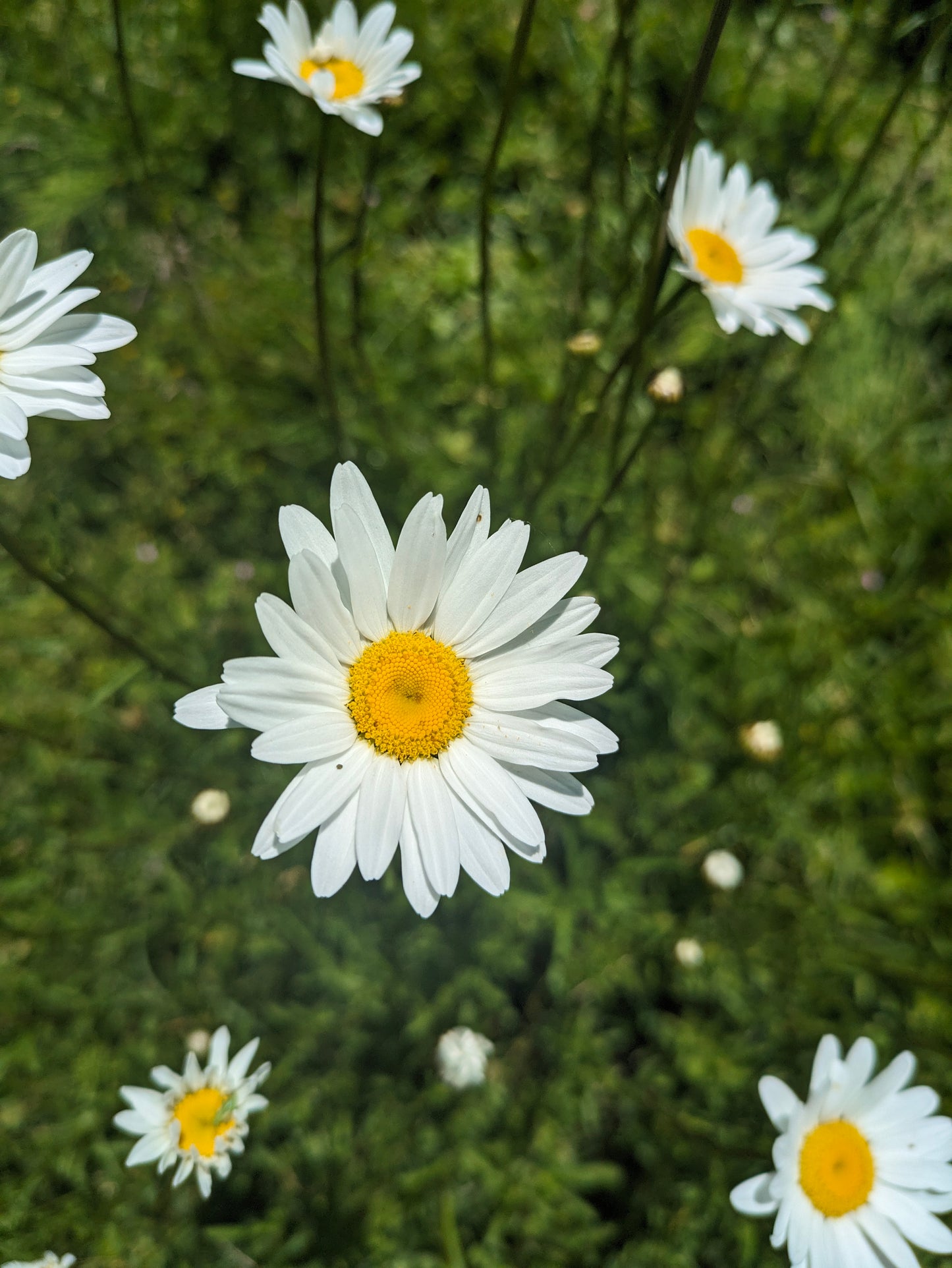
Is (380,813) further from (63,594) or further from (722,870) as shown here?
(722,870)

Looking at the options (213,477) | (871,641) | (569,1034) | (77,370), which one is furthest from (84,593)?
(871,641)

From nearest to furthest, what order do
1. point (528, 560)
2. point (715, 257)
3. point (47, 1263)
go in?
point (47, 1263), point (715, 257), point (528, 560)

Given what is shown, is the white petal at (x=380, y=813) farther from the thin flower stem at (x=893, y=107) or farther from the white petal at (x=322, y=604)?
the thin flower stem at (x=893, y=107)

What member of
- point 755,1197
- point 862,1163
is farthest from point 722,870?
point 755,1197

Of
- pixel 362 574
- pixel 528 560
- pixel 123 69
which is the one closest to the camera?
pixel 362 574

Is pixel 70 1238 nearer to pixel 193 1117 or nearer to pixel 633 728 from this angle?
pixel 193 1117
